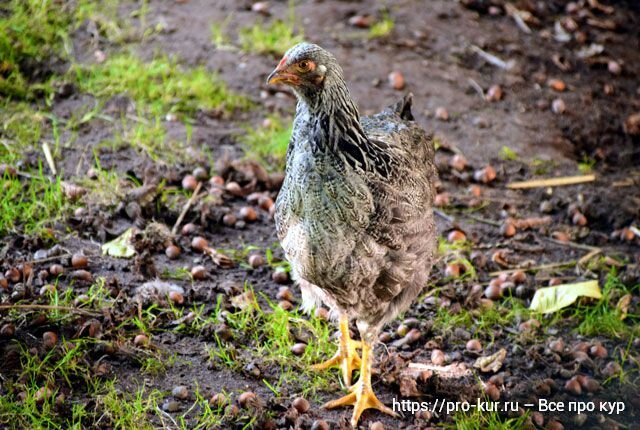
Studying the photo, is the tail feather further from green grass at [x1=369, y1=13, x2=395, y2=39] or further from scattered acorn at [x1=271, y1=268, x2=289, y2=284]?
green grass at [x1=369, y1=13, x2=395, y2=39]

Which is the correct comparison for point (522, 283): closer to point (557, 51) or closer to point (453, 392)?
point (453, 392)

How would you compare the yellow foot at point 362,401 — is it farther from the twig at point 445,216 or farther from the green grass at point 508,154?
the green grass at point 508,154

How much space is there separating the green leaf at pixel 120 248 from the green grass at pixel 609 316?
2552mm

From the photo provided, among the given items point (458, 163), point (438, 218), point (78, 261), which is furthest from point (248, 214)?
point (458, 163)

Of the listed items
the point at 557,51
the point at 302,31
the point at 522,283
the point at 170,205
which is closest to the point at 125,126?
the point at 170,205

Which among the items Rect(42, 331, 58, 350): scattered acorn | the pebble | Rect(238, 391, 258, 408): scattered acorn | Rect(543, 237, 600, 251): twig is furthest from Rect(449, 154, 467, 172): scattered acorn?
Rect(42, 331, 58, 350): scattered acorn

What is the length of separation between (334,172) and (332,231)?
26 cm

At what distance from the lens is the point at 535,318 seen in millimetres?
4656

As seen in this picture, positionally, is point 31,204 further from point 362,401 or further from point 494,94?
point 494,94

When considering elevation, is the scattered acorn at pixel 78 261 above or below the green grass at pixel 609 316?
above

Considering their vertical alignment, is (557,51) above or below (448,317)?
above

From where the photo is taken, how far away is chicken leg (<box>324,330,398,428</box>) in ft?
13.1

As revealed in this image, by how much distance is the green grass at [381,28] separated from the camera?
6879 mm

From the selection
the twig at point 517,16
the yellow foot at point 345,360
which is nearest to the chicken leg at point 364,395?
the yellow foot at point 345,360
